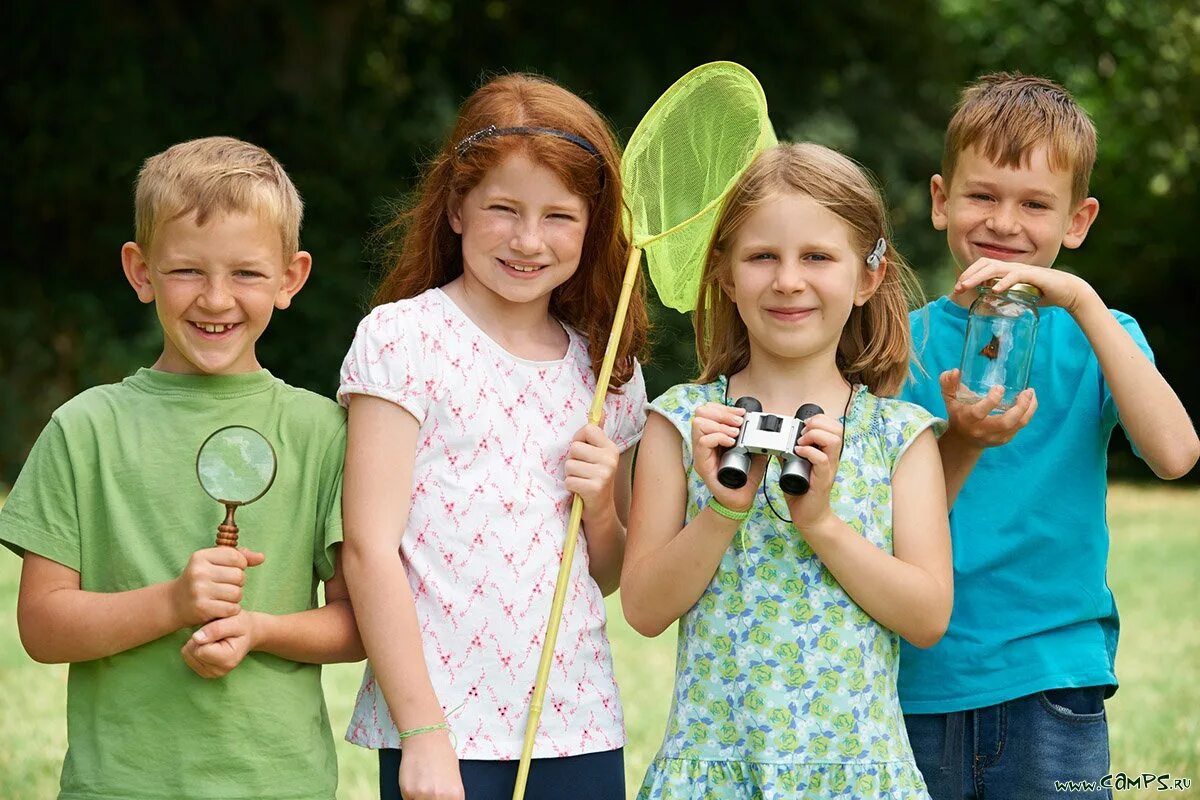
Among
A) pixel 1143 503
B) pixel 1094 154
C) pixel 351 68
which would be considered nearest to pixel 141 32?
pixel 351 68

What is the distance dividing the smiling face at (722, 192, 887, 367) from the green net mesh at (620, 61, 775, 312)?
1.03 ft

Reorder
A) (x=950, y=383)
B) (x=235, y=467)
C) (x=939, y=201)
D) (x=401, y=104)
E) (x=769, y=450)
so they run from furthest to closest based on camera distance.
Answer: (x=401, y=104) < (x=939, y=201) < (x=950, y=383) < (x=235, y=467) < (x=769, y=450)

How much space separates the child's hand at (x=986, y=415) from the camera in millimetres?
3049

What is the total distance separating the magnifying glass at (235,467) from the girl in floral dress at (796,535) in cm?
75

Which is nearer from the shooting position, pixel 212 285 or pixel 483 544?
pixel 212 285

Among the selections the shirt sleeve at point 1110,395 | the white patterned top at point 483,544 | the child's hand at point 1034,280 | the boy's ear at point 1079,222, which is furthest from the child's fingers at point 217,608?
the boy's ear at point 1079,222

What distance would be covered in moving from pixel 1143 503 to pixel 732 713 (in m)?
11.7

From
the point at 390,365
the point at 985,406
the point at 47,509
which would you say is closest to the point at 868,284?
the point at 985,406

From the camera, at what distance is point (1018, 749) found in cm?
321

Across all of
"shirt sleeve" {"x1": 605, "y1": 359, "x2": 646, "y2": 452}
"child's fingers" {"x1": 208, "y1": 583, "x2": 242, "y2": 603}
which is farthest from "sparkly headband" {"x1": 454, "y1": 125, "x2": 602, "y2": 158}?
"child's fingers" {"x1": 208, "y1": 583, "x2": 242, "y2": 603}

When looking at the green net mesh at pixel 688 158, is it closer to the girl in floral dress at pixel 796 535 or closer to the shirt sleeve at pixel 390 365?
the girl in floral dress at pixel 796 535

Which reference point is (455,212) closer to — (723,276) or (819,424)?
(723,276)

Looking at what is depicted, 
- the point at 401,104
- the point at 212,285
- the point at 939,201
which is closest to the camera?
the point at 212,285

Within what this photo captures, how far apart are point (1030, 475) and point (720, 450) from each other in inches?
35.6
